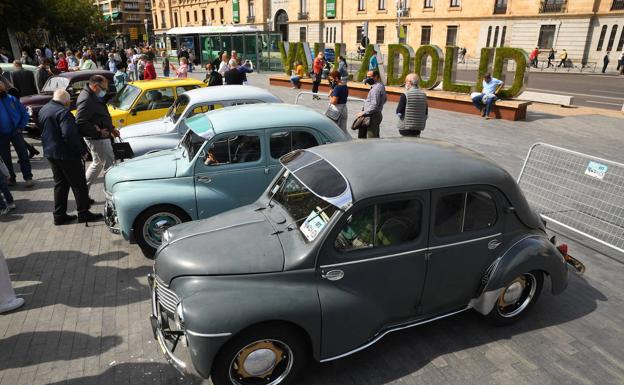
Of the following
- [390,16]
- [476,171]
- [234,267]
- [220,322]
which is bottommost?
[220,322]

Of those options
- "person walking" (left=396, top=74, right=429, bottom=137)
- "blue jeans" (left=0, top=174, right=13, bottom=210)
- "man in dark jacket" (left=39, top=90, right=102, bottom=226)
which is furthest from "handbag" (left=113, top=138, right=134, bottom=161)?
"person walking" (left=396, top=74, right=429, bottom=137)

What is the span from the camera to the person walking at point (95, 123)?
255 inches

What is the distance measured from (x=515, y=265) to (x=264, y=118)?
3536mm

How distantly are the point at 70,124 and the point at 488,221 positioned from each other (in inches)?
218

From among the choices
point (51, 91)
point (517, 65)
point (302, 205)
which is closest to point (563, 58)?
point (517, 65)

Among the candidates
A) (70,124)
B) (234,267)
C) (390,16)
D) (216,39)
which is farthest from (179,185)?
(390,16)

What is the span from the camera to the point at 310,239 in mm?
3271

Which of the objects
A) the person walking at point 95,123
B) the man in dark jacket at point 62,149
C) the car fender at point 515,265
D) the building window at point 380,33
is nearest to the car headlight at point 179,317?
the car fender at point 515,265

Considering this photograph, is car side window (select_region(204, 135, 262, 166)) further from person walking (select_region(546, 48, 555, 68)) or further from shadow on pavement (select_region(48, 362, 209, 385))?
person walking (select_region(546, 48, 555, 68))

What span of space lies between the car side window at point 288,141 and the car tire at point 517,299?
3.08 m

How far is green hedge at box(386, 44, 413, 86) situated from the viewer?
1720cm

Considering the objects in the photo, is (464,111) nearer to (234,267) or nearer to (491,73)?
(491,73)

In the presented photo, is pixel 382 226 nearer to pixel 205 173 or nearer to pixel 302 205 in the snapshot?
pixel 302 205

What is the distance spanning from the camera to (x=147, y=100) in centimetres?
941
